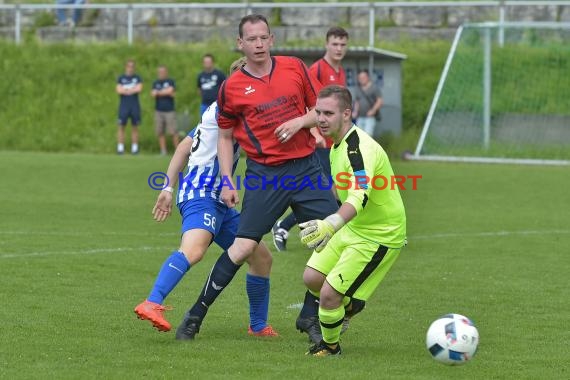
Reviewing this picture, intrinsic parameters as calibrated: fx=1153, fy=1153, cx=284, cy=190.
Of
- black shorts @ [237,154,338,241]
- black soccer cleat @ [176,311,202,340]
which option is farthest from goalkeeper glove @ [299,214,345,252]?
black soccer cleat @ [176,311,202,340]

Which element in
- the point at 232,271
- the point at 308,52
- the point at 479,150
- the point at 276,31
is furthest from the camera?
the point at 276,31

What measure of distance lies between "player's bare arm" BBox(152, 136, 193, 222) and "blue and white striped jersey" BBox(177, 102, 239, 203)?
71 millimetres

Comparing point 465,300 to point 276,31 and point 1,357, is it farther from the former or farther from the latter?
point 276,31

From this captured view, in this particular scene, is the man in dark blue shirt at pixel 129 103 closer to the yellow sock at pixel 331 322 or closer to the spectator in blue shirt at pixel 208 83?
the spectator in blue shirt at pixel 208 83

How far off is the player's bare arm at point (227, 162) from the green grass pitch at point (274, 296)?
91 centimetres

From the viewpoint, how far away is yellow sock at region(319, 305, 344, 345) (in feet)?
22.4

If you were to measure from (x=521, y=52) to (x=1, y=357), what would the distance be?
63.4 ft

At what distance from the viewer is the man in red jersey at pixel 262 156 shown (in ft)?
24.2

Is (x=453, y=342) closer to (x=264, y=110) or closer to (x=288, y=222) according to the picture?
(x=264, y=110)

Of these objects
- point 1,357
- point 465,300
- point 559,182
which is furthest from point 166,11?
point 1,357

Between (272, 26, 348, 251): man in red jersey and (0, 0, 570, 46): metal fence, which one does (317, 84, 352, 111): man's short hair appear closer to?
(272, 26, 348, 251): man in red jersey

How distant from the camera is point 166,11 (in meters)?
29.9

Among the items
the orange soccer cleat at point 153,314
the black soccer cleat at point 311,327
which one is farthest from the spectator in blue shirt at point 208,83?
the orange soccer cleat at point 153,314

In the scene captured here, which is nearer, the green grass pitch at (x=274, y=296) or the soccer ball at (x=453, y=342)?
the soccer ball at (x=453, y=342)
